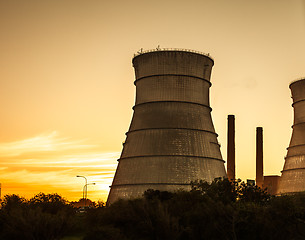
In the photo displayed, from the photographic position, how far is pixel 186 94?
42250 millimetres

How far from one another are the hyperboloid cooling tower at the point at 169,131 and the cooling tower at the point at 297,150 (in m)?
14.0

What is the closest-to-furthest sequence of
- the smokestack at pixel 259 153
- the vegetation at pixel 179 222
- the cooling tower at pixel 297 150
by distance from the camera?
1. the vegetation at pixel 179 222
2. the cooling tower at pixel 297 150
3. the smokestack at pixel 259 153

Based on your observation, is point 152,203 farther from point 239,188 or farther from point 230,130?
point 230,130

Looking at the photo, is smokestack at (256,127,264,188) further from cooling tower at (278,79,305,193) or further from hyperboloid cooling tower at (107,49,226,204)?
hyperboloid cooling tower at (107,49,226,204)

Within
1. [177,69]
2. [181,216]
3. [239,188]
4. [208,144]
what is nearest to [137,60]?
[177,69]

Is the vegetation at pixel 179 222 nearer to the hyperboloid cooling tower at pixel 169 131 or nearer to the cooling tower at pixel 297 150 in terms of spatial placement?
the hyperboloid cooling tower at pixel 169 131

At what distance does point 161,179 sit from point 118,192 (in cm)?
437

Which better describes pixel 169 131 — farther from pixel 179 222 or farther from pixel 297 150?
pixel 297 150

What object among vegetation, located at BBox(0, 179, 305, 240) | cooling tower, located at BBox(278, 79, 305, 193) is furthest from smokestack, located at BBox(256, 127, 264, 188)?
vegetation, located at BBox(0, 179, 305, 240)

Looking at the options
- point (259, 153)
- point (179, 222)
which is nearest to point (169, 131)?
point (179, 222)

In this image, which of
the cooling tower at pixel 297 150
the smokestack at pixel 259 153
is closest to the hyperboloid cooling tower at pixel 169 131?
the cooling tower at pixel 297 150

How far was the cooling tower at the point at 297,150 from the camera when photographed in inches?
2103

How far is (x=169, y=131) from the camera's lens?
1625 inches

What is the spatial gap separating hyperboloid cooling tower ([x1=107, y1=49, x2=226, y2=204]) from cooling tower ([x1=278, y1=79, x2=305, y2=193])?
14.0 meters
